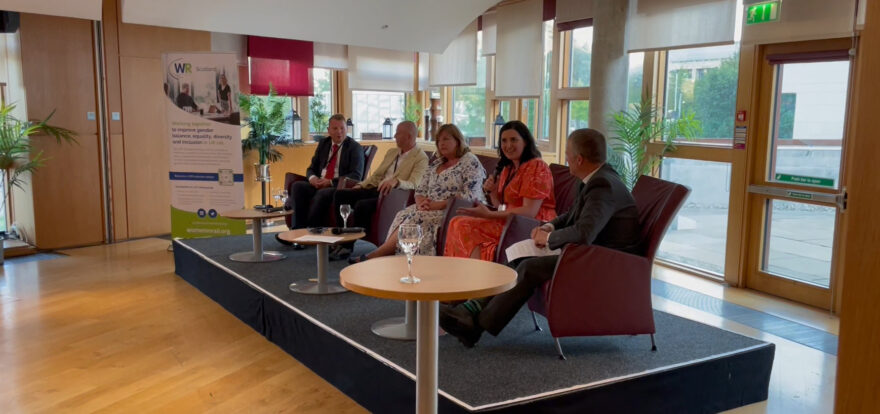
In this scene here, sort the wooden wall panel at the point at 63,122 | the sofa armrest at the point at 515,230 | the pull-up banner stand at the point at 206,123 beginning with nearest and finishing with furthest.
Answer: the sofa armrest at the point at 515,230, the pull-up banner stand at the point at 206,123, the wooden wall panel at the point at 63,122

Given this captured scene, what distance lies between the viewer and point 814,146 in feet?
15.8

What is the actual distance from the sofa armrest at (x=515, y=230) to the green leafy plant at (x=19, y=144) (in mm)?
4783

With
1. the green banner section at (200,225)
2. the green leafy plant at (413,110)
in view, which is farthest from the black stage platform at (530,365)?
the green leafy plant at (413,110)

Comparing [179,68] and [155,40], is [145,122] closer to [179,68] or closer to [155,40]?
[155,40]

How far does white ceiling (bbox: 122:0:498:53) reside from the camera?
21.4ft

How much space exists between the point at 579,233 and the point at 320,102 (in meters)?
6.71

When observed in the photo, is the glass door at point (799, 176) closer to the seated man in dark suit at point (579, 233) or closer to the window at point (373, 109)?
the seated man in dark suit at point (579, 233)

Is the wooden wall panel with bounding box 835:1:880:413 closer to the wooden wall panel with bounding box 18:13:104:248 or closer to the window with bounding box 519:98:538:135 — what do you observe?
the window with bounding box 519:98:538:135

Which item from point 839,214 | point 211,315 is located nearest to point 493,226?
point 211,315

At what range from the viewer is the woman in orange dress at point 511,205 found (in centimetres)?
402

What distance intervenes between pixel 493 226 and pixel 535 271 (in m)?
0.86

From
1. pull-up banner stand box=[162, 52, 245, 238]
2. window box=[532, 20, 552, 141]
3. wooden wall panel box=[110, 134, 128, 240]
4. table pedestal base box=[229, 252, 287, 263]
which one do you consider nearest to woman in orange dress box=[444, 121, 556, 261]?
table pedestal base box=[229, 252, 287, 263]

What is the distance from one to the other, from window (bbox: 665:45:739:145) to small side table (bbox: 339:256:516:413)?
3.61 m

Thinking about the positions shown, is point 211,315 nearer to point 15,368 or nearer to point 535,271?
point 15,368
